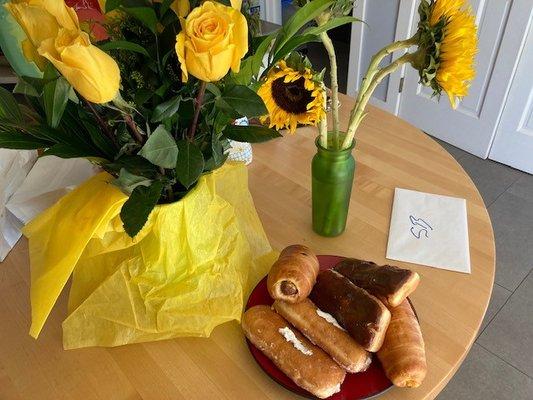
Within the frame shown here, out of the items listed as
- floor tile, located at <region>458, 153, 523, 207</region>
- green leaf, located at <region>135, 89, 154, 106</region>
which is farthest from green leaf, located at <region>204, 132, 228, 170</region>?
floor tile, located at <region>458, 153, 523, 207</region>

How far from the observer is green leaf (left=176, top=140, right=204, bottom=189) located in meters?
0.46

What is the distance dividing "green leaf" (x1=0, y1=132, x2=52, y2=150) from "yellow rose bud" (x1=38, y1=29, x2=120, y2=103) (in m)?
0.16

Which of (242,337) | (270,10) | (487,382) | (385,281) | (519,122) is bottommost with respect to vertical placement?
(487,382)

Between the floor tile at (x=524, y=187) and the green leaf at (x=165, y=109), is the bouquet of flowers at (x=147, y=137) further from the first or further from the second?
the floor tile at (x=524, y=187)

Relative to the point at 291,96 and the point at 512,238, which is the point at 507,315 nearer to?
the point at 512,238

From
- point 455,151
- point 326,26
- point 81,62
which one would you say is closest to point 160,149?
point 81,62

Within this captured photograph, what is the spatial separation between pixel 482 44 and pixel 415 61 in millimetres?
1631

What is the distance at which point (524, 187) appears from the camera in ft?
6.29

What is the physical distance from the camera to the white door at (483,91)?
1790 mm

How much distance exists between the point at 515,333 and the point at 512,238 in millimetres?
440

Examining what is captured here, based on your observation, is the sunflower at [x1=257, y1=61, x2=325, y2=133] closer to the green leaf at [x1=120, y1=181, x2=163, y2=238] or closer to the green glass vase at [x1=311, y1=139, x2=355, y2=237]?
the green glass vase at [x1=311, y1=139, x2=355, y2=237]

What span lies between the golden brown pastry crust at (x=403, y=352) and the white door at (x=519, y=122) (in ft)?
5.55

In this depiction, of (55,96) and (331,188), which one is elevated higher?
(55,96)

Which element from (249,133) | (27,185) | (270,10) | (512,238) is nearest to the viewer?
(249,133)
